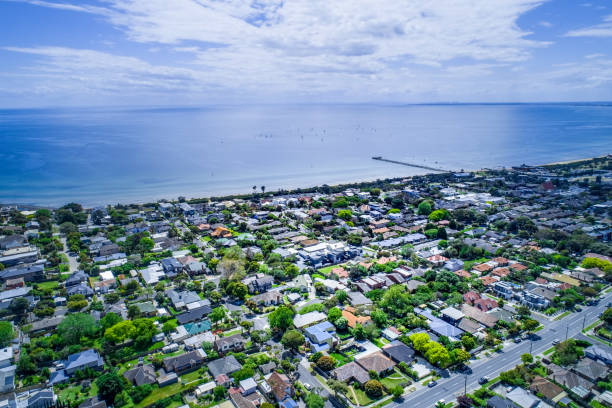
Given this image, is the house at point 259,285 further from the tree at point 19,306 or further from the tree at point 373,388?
the tree at point 19,306

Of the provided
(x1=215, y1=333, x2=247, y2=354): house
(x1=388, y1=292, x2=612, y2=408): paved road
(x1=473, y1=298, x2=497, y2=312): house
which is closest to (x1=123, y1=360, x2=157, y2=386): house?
(x1=215, y1=333, x2=247, y2=354): house

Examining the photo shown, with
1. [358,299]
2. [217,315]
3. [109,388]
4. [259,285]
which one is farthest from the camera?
[259,285]

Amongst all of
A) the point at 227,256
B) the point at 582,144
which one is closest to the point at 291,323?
the point at 227,256

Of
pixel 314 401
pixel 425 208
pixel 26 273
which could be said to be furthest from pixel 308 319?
pixel 425 208

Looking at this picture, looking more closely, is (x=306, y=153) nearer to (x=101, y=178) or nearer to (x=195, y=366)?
(x=101, y=178)

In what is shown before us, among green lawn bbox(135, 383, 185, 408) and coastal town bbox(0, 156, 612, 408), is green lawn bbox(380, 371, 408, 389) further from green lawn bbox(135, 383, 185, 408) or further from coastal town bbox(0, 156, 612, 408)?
green lawn bbox(135, 383, 185, 408)

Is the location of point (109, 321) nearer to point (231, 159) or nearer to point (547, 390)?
point (547, 390)
